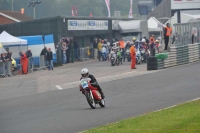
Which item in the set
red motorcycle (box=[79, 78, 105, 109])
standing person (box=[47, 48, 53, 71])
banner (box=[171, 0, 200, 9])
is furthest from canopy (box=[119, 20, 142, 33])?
red motorcycle (box=[79, 78, 105, 109])

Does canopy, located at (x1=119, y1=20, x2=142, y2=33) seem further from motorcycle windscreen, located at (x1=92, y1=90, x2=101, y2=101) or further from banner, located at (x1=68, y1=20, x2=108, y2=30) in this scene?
motorcycle windscreen, located at (x1=92, y1=90, x2=101, y2=101)

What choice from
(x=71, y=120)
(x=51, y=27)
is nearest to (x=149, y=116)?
(x=71, y=120)

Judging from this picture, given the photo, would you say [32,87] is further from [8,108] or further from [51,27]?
[51,27]

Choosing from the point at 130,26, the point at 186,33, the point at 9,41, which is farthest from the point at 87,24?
the point at 186,33

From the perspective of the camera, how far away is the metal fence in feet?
101

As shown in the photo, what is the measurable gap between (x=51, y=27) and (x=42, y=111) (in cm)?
2620

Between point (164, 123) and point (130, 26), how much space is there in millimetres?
36726

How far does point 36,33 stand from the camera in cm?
4256

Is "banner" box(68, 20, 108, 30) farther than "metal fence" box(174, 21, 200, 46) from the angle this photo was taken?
Yes

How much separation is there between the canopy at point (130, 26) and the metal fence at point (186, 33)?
1361cm

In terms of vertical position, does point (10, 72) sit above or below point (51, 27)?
below

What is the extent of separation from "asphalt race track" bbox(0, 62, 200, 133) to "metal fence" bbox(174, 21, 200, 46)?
421cm

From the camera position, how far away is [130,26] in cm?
4688

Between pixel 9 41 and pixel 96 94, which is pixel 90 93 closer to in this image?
pixel 96 94
